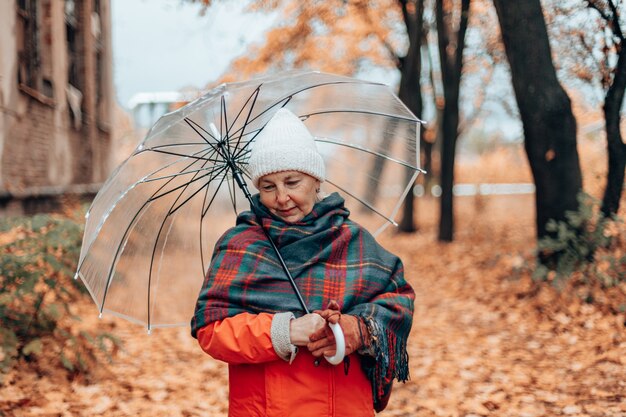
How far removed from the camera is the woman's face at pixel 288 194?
85.5 inches

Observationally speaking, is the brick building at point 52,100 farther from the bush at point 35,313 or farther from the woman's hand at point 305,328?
the woman's hand at point 305,328

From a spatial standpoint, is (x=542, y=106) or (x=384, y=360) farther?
(x=542, y=106)

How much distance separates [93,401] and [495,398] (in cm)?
286

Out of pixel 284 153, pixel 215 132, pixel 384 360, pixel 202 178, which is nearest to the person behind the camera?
pixel 384 360

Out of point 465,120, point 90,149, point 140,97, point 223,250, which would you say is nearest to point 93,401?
point 223,250

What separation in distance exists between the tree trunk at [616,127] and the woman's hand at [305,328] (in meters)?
5.27

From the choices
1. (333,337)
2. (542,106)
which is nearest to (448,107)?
(542,106)

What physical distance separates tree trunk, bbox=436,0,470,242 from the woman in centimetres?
1009

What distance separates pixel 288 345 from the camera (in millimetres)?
1952

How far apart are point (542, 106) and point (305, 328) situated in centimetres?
565

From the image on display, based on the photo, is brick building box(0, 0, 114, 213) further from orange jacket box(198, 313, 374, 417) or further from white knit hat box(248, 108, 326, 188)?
orange jacket box(198, 313, 374, 417)

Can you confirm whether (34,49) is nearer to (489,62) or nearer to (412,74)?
(412,74)

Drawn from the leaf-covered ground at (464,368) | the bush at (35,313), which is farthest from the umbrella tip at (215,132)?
the leaf-covered ground at (464,368)

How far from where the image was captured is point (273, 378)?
2.08 m
